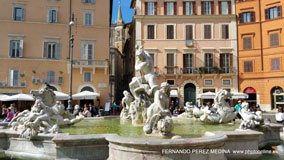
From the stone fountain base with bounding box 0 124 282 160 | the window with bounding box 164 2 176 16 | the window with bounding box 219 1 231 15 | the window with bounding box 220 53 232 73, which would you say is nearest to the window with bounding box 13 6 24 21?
the window with bounding box 164 2 176 16

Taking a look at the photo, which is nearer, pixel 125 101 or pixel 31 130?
pixel 31 130

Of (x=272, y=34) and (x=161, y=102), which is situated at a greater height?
(x=272, y=34)

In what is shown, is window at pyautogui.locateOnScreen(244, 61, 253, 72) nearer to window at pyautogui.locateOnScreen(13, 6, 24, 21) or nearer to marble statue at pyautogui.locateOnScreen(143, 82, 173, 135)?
window at pyautogui.locateOnScreen(13, 6, 24, 21)

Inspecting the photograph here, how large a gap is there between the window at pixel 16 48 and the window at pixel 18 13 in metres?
2.41

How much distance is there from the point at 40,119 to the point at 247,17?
31.6m

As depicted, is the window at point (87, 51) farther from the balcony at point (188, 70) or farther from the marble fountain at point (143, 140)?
the marble fountain at point (143, 140)

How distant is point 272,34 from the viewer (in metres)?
32.7

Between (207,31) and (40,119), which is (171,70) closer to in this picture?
(207,31)

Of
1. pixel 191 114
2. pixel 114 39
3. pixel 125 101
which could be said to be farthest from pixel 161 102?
pixel 114 39

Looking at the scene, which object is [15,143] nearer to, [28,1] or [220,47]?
[28,1]

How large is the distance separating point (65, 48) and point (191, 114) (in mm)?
21775

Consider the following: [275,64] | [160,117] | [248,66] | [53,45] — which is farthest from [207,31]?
[160,117]

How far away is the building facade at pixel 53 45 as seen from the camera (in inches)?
1206

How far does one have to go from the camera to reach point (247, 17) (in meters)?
34.5
